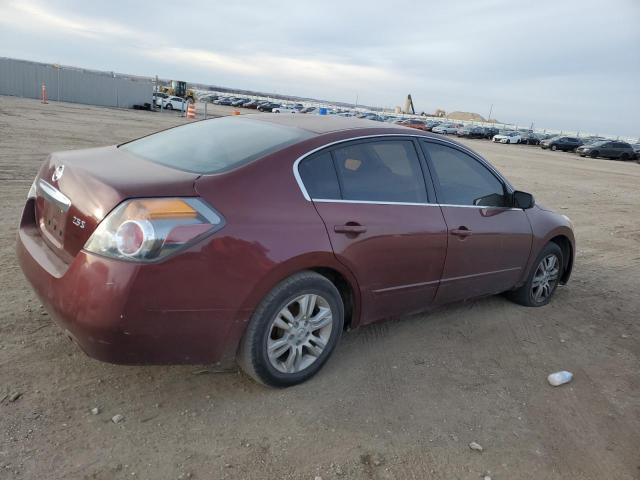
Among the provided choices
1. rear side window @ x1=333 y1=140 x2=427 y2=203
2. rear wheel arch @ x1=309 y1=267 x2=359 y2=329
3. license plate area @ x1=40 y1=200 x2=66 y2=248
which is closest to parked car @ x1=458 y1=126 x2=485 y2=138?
rear side window @ x1=333 y1=140 x2=427 y2=203

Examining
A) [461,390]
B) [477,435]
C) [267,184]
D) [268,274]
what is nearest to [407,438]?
[477,435]

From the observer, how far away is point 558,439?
121 inches

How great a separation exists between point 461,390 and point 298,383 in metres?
1.09

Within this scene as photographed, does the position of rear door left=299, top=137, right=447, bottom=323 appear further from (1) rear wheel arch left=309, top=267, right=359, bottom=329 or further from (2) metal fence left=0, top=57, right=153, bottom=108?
(2) metal fence left=0, top=57, right=153, bottom=108

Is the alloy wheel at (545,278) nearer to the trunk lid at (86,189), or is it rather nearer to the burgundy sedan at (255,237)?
the burgundy sedan at (255,237)

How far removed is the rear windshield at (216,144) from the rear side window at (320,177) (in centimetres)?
18

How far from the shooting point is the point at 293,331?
3.16 m

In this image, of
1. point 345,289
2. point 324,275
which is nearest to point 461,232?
point 345,289

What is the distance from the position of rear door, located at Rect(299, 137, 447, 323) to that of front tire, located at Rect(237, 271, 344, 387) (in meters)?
0.25

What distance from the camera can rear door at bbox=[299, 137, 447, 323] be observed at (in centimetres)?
322

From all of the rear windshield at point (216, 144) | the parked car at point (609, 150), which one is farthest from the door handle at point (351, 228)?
the parked car at point (609, 150)

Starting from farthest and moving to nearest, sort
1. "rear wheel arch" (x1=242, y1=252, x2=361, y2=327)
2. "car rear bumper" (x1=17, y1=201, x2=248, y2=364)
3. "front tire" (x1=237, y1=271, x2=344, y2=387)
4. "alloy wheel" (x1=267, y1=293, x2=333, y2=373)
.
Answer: "alloy wheel" (x1=267, y1=293, x2=333, y2=373) → "front tire" (x1=237, y1=271, x2=344, y2=387) → "rear wheel arch" (x1=242, y1=252, x2=361, y2=327) → "car rear bumper" (x1=17, y1=201, x2=248, y2=364)

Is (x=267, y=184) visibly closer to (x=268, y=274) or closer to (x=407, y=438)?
(x=268, y=274)

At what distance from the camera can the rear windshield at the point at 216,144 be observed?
10.2 ft
